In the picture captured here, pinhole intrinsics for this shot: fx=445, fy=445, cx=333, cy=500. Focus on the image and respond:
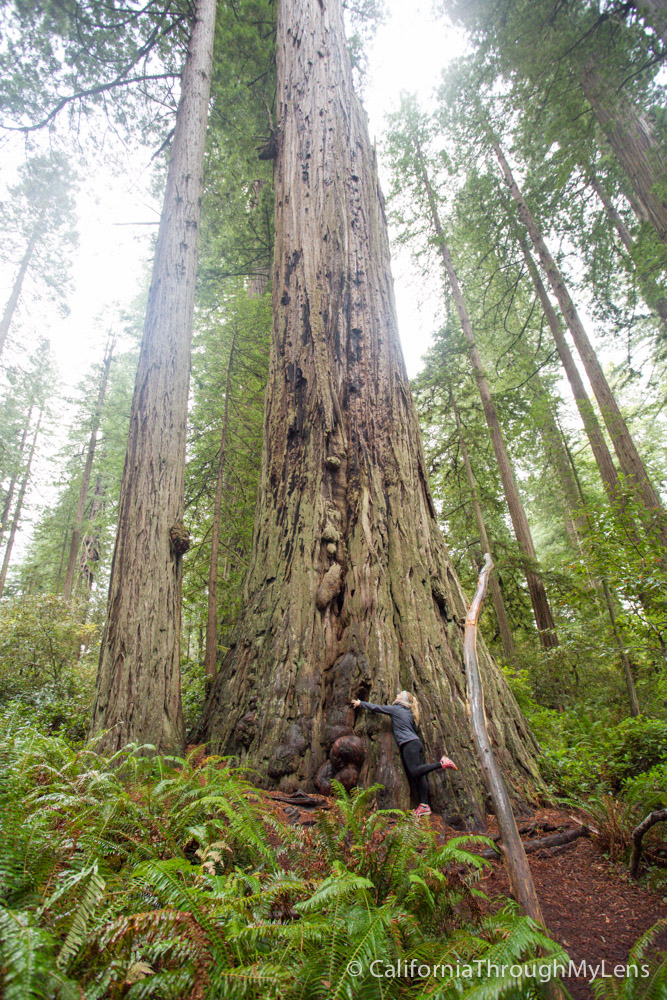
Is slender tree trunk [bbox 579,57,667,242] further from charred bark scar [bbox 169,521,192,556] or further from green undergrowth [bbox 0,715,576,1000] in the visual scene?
green undergrowth [bbox 0,715,576,1000]

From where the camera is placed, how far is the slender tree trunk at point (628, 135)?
24.7 feet

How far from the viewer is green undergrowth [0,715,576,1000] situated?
1.27 m

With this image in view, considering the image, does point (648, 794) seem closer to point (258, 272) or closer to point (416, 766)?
point (416, 766)

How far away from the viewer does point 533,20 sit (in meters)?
7.47

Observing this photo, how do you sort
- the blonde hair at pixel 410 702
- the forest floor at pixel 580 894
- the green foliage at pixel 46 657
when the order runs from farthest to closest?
the green foliage at pixel 46 657, the blonde hair at pixel 410 702, the forest floor at pixel 580 894

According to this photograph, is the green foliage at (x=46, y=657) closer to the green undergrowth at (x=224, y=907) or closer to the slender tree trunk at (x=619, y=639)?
the green undergrowth at (x=224, y=907)

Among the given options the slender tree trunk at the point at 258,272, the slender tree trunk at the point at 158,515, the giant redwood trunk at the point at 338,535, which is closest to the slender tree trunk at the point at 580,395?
the giant redwood trunk at the point at 338,535

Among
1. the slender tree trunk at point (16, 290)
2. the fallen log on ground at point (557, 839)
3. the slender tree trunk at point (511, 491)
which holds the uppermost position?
the slender tree trunk at point (16, 290)

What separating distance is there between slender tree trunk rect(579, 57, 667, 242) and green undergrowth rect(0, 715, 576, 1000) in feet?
31.3

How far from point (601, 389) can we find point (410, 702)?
928 cm

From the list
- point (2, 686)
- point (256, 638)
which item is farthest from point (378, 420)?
point (2, 686)

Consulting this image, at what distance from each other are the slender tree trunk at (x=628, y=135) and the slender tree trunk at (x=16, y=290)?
20440 mm

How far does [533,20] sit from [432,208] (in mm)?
6738

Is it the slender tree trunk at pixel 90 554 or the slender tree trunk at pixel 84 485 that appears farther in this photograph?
the slender tree trunk at pixel 90 554
